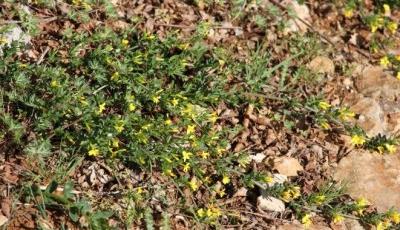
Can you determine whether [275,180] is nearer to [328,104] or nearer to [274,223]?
[274,223]

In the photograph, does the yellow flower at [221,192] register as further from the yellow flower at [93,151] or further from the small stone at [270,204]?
the yellow flower at [93,151]

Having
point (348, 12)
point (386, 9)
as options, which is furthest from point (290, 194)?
point (386, 9)

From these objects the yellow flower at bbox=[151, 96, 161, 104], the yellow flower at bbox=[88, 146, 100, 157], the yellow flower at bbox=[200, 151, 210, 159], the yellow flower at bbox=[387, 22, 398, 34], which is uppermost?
the yellow flower at bbox=[387, 22, 398, 34]

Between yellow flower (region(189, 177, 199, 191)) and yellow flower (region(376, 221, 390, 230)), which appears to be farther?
yellow flower (region(376, 221, 390, 230))

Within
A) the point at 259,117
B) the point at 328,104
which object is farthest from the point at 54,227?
the point at 328,104

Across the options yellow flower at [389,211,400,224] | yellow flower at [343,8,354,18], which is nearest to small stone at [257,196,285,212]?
yellow flower at [389,211,400,224]

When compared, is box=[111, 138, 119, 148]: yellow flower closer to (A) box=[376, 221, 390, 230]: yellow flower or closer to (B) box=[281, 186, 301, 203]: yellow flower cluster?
(B) box=[281, 186, 301, 203]: yellow flower cluster

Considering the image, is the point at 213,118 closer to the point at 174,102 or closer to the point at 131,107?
the point at 174,102
